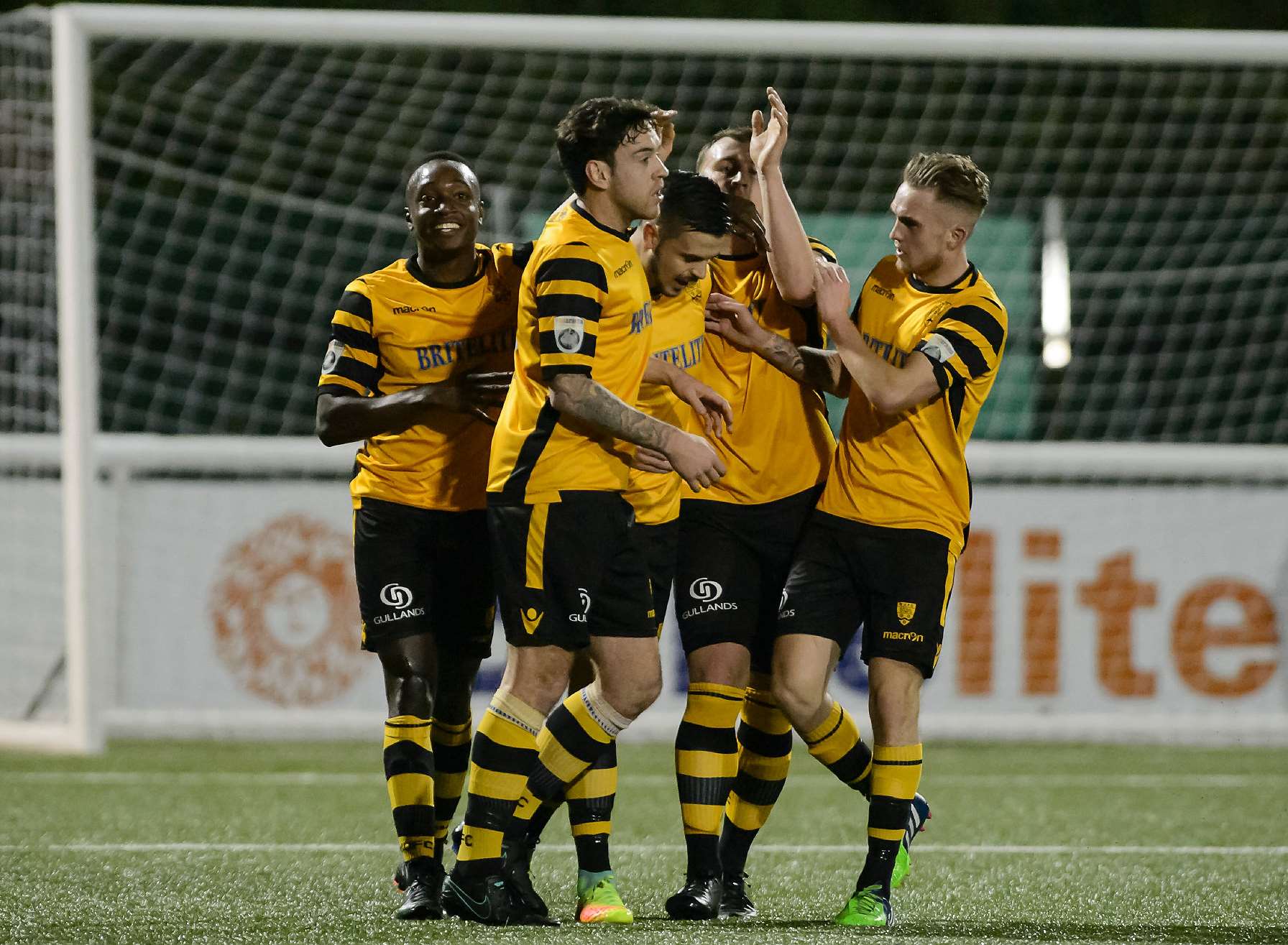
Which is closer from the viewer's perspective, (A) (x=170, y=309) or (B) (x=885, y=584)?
(B) (x=885, y=584)

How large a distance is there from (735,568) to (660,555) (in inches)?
10.1

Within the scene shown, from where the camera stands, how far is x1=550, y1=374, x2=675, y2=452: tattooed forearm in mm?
3600

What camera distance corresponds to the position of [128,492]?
26.9ft

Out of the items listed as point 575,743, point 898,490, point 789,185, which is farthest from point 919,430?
point 789,185

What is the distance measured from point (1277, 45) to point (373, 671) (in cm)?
494

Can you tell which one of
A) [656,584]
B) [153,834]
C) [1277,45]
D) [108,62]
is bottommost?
[153,834]

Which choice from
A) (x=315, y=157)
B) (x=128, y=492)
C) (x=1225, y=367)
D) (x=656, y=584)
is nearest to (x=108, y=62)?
(x=315, y=157)

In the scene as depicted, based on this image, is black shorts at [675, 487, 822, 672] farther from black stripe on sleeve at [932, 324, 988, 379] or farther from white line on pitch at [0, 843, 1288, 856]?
white line on pitch at [0, 843, 1288, 856]

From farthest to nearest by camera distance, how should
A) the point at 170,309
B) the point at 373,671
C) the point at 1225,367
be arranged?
the point at 170,309 → the point at 1225,367 → the point at 373,671

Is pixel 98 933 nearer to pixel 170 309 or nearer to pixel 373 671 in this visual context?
pixel 373 671

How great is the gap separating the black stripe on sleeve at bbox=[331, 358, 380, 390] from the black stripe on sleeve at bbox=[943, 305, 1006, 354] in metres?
1.38

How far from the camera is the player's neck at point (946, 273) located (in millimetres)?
4051

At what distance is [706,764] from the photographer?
4.07m

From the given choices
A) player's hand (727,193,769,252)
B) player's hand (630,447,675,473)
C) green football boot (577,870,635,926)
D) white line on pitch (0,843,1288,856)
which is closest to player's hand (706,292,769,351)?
player's hand (727,193,769,252)
